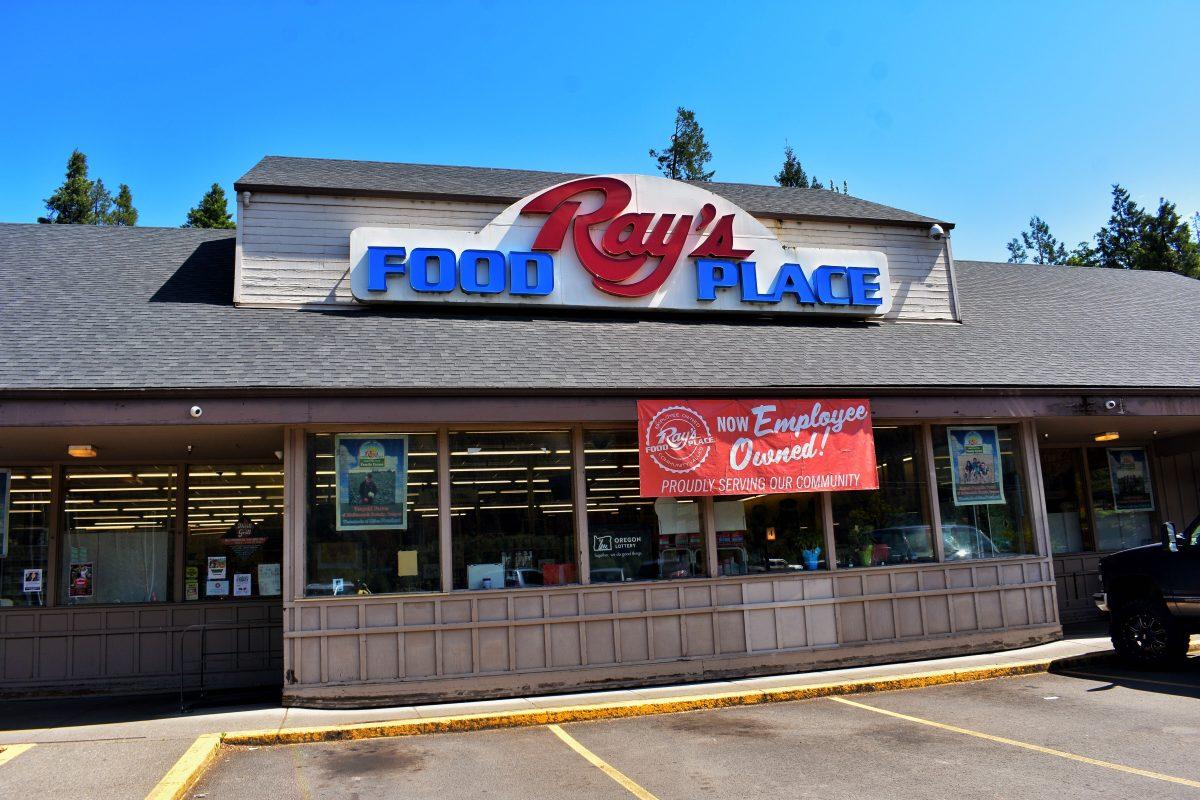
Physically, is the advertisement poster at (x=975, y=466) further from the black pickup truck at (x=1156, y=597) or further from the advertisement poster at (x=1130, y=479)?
the advertisement poster at (x=1130, y=479)

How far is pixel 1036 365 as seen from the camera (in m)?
13.6

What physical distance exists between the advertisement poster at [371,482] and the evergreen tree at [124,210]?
3991 centimetres

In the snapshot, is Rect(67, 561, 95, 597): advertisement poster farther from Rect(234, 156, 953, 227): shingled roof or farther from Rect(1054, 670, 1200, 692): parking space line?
Rect(1054, 670, 1200, 692): parking space line

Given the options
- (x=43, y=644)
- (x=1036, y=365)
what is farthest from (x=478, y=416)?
(x=1036, y=365)

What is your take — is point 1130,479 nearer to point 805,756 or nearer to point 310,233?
point 805,756

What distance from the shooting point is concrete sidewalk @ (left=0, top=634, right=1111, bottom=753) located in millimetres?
9172

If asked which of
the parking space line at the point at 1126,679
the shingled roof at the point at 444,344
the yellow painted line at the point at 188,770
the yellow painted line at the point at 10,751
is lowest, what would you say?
the parking space line at the point at 1126,679

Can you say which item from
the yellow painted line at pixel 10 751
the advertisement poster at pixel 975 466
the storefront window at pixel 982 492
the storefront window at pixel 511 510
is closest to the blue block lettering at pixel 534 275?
the storefront window at pixel 511 510

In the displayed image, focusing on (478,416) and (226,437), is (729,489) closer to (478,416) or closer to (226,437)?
(478,416)

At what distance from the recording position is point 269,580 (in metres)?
13.2

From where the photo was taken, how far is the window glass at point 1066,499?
16078 millimetres

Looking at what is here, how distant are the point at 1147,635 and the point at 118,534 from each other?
13.7 metres

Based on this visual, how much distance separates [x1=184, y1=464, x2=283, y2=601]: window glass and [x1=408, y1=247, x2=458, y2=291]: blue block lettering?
3.54 m

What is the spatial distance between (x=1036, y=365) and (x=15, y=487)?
1469cm
